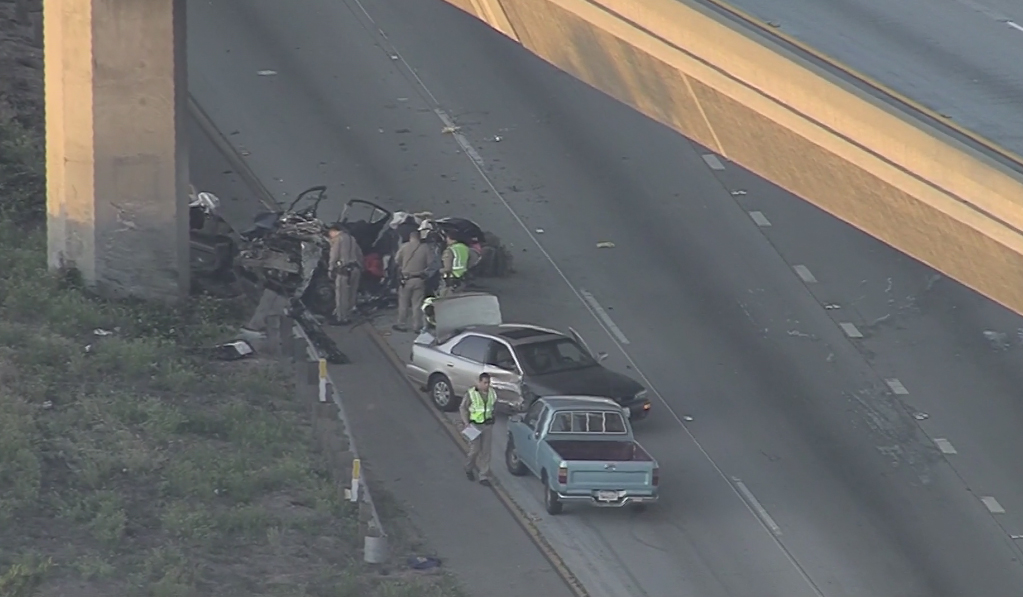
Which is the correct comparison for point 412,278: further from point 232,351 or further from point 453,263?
point 232,351

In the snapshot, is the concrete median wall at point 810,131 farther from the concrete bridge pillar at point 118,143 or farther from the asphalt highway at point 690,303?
the concrete bridge pillar at point 118,143

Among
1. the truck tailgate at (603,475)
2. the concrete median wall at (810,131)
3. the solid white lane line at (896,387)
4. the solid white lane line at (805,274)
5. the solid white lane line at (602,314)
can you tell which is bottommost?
the solid white lane line at (602,314)

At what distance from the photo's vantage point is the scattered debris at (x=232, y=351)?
25438 millimetres

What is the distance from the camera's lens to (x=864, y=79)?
1725 cm

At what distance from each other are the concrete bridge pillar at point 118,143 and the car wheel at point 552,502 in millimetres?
7837

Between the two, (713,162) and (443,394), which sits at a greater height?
(713,162)

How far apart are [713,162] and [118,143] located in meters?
13.5

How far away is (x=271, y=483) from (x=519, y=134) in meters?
15.8

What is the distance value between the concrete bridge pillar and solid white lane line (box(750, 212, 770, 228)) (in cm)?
1101

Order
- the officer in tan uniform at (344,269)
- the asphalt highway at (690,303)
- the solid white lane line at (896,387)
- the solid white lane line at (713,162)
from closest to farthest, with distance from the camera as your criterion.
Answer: the asphalt highway at (690,303) → the solid white lane line at (896,387) → the officer in tan uniform at (344,269) → the solid white lane line at (713,162)

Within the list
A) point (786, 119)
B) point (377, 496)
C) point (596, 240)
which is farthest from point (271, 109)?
point (786, 119)

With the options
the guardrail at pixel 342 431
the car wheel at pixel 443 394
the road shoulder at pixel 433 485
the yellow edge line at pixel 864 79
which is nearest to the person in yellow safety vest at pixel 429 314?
the road shoulder at pixel 433 485

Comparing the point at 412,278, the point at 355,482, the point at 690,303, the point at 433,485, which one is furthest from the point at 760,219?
the point at 355,482

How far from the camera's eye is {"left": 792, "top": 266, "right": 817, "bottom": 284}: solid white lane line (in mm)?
30328
